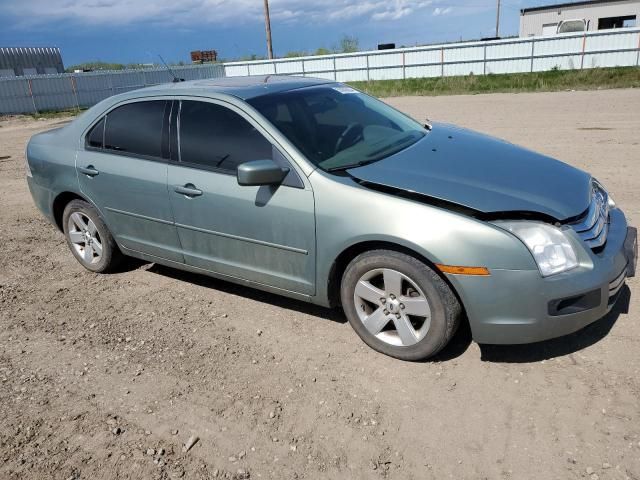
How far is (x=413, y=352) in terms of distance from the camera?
133 inches

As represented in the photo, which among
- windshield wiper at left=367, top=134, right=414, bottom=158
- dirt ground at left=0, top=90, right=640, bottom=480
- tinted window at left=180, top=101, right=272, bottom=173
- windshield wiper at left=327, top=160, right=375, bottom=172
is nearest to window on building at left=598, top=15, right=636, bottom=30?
windshield wiper at left=367, top=134, right=414, bottom=158

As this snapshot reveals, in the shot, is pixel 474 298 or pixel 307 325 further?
pixel 307 325

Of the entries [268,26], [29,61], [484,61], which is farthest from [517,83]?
[29,61]

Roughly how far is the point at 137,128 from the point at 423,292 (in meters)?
2.76

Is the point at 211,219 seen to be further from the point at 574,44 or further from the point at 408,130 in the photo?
the point at 574,44

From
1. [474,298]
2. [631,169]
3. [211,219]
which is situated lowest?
[631,169]

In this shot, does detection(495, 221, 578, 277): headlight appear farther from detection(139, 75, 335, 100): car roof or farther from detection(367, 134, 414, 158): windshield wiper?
detection(139, 75, 335, 100): car roof

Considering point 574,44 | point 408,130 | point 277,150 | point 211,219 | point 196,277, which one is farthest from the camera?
point 574,44

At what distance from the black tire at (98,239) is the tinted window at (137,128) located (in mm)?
668

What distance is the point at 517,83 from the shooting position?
23.2 meters

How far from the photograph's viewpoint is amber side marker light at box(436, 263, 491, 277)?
296 cm

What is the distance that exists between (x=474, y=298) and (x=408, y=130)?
6.19ft

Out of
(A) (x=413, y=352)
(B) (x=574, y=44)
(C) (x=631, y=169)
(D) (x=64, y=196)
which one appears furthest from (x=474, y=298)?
(B) (x=574, y=44)

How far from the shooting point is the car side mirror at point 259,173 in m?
3.41
